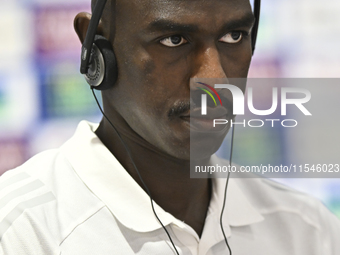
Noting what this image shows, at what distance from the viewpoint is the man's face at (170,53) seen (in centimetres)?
108

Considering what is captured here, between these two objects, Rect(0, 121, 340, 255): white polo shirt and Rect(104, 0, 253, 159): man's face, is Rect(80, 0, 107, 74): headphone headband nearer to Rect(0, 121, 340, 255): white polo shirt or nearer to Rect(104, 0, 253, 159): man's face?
Rect(104, 0, 253, 159): man's face

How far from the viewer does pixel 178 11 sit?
3.53ft

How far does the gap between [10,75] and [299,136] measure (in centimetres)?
119

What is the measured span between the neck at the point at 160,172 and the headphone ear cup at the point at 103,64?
0.40 feet

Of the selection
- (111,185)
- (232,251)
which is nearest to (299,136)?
(232,251)

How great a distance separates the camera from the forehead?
108cm

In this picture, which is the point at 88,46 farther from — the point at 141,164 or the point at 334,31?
the point at 334,31

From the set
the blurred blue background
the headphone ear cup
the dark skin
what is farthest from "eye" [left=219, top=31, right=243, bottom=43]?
the blurred blue background

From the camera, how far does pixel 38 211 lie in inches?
43.3

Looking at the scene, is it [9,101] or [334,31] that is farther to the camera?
[334,31]

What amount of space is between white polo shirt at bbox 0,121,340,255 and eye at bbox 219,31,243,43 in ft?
1.32

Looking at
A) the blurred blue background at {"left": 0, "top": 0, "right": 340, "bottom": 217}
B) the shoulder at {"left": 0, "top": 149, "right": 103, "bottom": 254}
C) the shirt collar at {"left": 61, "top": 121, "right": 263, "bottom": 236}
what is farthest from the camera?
the blurred blue background at {"left": 0, "top": 0, "right": 340, "bottom": 217}

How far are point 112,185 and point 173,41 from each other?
38 cm

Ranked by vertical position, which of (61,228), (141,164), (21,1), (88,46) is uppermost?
(21,1)
